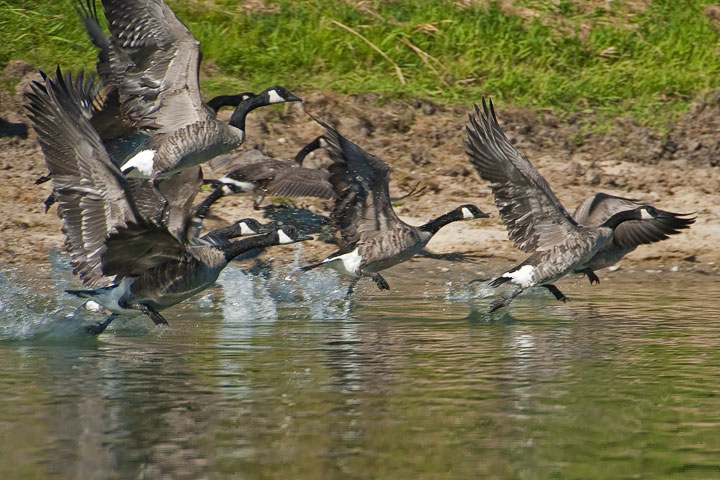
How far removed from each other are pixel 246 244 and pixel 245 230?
3.54ft

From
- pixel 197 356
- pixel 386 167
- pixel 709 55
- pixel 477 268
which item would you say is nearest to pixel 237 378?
pixel 197 356

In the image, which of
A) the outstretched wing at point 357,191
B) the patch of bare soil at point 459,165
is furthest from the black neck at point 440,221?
the patch of bare soil at point 459,165

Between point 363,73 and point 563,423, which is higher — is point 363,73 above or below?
above

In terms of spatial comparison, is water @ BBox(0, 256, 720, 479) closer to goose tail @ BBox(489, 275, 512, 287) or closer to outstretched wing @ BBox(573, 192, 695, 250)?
goose tail @ BBox(489, 275, 512, 287)

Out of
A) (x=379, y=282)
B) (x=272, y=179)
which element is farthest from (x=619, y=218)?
(x=272, y=179)

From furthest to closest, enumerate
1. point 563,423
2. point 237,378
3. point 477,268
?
point 477,268
point 237,378
point 563,423

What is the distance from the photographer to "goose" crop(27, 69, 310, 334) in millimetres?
6953

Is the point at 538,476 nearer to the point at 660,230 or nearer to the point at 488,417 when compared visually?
the point at 488,417

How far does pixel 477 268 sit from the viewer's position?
10375mm

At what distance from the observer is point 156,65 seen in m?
8.93

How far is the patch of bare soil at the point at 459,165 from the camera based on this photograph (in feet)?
34.8

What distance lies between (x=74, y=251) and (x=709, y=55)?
9.30 m

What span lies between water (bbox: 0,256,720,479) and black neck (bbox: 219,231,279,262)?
57 cm

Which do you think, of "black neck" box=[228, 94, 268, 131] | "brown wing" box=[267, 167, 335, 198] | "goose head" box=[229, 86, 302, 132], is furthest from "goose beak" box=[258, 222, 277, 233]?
"goose head" box=[229, 86, 302, 132]
